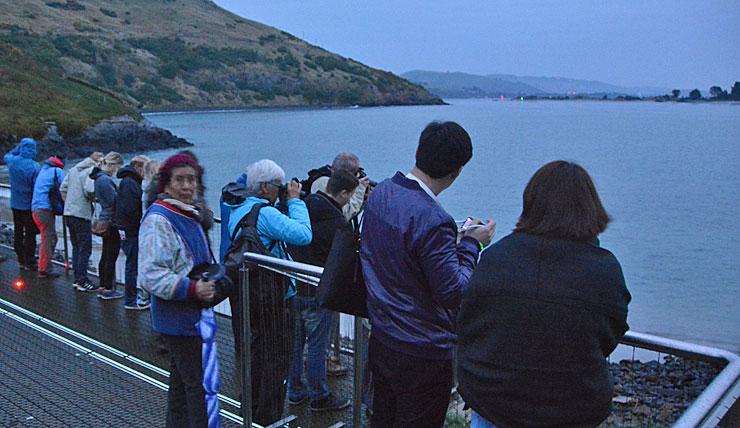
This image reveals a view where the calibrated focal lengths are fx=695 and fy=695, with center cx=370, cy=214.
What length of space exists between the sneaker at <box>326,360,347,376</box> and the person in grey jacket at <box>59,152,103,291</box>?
4556 mm

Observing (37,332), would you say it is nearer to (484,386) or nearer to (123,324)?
(123,324)

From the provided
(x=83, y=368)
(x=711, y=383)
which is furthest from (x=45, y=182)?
(x=711, y=383)

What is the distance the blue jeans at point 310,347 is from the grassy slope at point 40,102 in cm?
4117

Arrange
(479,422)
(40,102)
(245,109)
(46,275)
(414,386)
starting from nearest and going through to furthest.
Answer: (479,422) < (414,386) < (46,275) < (40,102) < (245,109)

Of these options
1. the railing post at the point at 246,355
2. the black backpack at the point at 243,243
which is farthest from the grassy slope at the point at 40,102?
the railing post at the point at 246,355

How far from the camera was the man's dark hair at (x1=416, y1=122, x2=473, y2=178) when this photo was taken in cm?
290

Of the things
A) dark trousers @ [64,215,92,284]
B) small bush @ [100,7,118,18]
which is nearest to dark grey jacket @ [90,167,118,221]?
dark trousers @ [64,215,92,284]

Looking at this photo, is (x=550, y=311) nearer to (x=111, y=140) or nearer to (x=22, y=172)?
(x=22, y=172)

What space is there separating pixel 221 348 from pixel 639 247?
27563 mm

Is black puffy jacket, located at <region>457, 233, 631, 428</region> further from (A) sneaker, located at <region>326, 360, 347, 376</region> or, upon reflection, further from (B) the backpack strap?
(B) the backpack strap

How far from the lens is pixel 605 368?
2299 millimetres

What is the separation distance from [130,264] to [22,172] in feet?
7.83

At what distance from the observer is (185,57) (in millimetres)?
131250

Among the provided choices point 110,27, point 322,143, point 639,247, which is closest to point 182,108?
point 110,27
